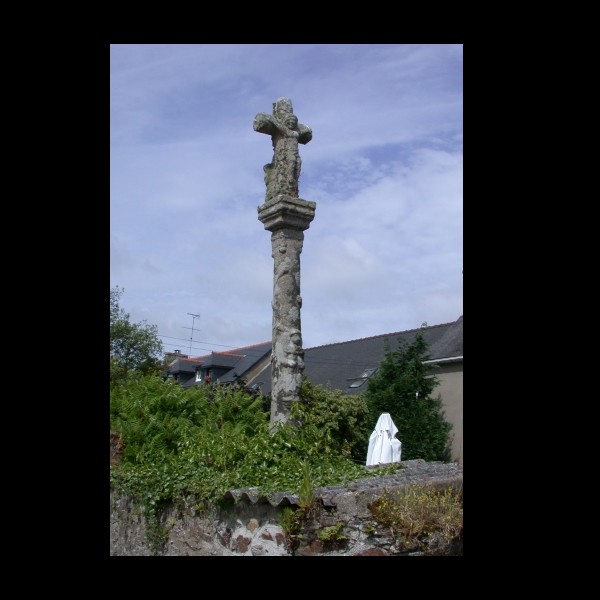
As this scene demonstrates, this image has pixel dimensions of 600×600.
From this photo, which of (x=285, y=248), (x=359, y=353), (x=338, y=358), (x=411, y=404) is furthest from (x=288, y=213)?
(x=338, y=358)

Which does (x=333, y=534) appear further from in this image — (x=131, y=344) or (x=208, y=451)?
(x=131, y=344)

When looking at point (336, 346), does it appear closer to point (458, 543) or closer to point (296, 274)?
point (296, 274)

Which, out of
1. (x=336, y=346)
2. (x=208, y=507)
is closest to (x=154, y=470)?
(x=208, y=507)

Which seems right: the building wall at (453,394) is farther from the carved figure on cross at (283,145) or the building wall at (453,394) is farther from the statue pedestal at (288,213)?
the carved figure on cross at (283,145)

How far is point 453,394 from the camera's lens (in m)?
21.8

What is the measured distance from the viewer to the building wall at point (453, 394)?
66.8 ft

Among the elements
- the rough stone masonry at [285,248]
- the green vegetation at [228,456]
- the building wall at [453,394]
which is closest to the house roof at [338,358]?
the building wall at [453,394]

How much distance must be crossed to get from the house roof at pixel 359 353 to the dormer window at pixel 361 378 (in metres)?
0.06

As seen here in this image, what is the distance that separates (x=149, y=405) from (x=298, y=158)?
379cm

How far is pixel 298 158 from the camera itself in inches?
358

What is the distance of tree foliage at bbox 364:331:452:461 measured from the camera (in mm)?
17922

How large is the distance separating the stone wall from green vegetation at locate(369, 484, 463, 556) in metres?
0.09

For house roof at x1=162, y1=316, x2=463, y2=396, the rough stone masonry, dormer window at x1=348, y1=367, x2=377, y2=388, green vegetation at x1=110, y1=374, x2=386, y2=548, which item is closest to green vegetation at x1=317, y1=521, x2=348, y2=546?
green vegetation at x1=110, y1=374, x2=386, y2=548

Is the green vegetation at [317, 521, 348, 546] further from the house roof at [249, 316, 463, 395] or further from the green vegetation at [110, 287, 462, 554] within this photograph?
the house roof at [249, 316, 463, 395]
